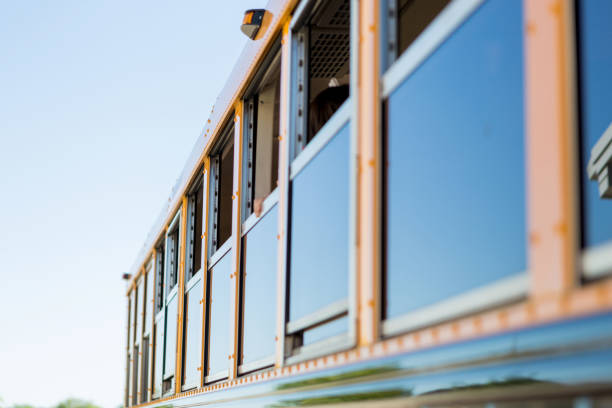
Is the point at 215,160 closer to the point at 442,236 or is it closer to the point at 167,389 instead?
the point at 167,389

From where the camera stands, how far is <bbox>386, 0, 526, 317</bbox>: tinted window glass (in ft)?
5.68

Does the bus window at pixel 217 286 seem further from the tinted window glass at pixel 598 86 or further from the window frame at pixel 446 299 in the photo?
the window frame at pixel 446 299

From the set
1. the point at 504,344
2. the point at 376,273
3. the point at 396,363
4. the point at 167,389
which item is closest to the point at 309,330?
the point at 376,273

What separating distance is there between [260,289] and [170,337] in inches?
108

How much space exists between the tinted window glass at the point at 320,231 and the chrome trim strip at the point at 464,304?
44 centimetres

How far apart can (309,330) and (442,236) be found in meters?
1.09

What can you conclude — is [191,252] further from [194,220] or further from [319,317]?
[319,317]

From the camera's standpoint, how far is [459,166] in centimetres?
193

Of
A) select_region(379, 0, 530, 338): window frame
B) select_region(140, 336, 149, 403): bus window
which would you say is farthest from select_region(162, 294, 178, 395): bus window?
select_region(379, 0, 530, 338): window frame

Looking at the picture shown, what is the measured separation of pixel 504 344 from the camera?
156 centimetres

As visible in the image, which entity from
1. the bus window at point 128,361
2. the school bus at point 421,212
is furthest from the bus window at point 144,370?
the school bus at point 421,212

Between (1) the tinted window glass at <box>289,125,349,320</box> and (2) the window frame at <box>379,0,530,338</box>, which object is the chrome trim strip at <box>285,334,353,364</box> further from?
(2) the window frame at <box>379,0,530,338</box>

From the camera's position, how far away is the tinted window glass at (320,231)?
2664 millimetres

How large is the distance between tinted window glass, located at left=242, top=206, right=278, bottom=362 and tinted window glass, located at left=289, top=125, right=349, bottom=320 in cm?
29
